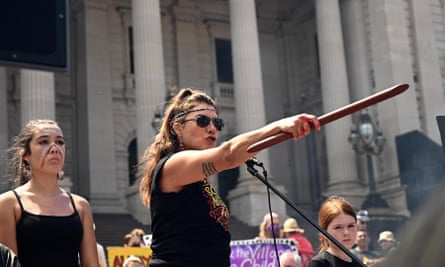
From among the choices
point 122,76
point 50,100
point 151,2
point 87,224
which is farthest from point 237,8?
point 87,224

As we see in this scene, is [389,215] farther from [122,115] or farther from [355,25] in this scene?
[122,115]

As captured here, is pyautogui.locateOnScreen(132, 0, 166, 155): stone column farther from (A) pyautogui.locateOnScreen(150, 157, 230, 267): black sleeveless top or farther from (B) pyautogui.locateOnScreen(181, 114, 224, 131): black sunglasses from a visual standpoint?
(A) pyautogui.locateOnScreen(150, 157, 230, 267): black sleeveless top

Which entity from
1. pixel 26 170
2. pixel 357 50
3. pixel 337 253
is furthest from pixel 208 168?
pixel 357 50

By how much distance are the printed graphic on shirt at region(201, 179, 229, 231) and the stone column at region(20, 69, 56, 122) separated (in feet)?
66.6

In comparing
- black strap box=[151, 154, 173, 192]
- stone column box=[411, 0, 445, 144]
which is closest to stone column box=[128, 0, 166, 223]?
stone column box=[411, 0, 445, 144]

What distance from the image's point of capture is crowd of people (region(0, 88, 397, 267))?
305cm

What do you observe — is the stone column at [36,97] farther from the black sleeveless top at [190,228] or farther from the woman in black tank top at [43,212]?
the black sleeveless top at [190,228]

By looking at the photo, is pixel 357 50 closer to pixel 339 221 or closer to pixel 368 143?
pixel 368 143

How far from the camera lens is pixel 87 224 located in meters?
4.02

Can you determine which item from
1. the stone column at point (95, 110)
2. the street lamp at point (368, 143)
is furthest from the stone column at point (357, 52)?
the stone column at point (95, 110)

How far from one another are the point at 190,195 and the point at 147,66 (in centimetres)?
2200

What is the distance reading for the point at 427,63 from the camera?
91.8 ft

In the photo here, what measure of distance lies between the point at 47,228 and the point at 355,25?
2607cm

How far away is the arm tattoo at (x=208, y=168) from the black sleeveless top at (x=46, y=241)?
1.11m
